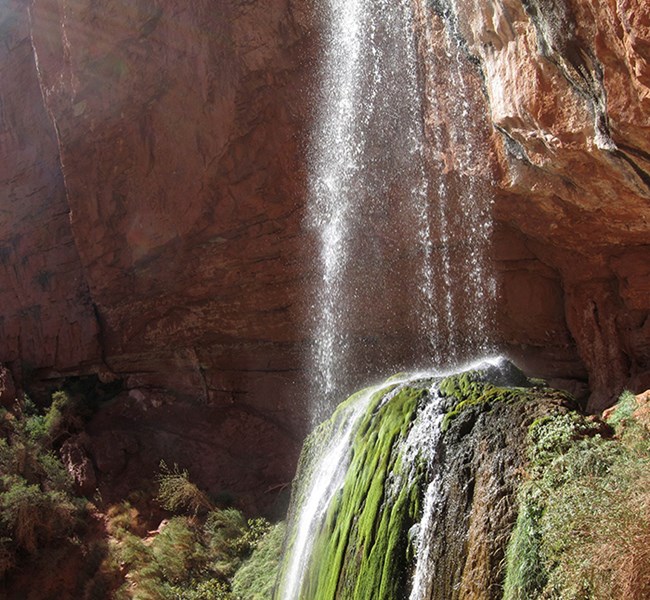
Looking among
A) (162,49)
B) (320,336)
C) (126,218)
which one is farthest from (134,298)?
(162,49)

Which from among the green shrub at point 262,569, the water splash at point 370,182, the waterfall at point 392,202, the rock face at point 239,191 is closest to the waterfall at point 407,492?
the green shrub at point 262,569

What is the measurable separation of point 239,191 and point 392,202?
2.87 meters

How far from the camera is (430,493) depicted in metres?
5.54

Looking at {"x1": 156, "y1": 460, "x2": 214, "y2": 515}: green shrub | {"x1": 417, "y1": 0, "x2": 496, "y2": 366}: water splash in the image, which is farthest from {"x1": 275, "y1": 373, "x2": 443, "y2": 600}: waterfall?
{"x1": 156, "y1": 460, "x2": 214, "y2": 515}: green shrub

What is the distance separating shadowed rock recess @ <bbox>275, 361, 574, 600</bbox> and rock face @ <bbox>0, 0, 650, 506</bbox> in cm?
257

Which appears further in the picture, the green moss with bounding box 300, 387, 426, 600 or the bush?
the green moss with bounding box 300, 387, 426, 600

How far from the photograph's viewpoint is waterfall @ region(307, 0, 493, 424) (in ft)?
32.3

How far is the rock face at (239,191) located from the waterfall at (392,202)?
0.98 ft

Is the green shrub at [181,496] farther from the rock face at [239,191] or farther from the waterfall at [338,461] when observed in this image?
the waterfall at [338,461]

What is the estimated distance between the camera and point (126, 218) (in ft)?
43.9

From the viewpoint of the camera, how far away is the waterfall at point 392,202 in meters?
9.85

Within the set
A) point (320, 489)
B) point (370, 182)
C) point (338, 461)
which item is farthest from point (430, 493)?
point (370, 182)

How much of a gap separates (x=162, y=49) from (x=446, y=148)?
17.9 ft

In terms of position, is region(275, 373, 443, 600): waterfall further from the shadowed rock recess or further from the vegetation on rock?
the vegetation on rock
